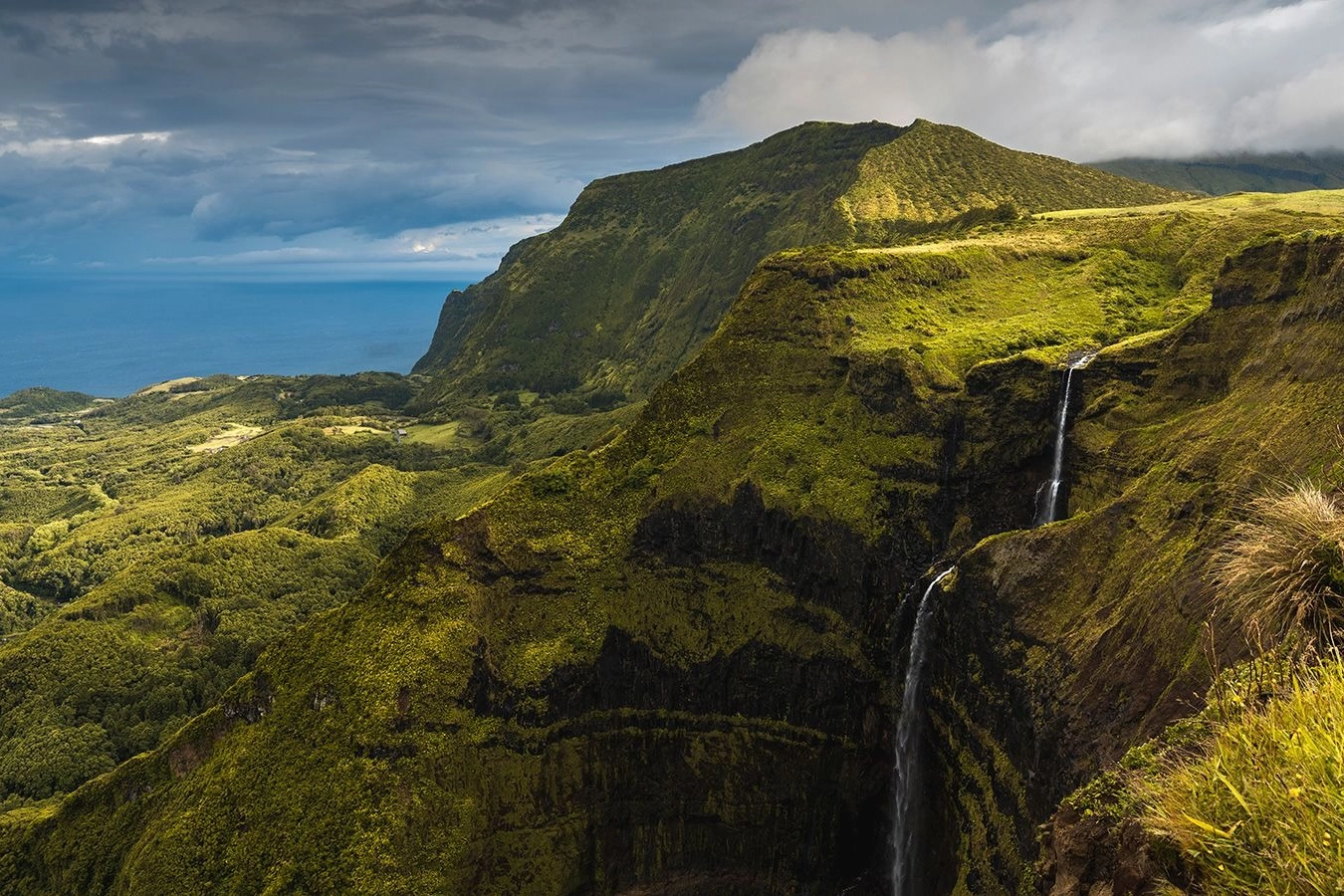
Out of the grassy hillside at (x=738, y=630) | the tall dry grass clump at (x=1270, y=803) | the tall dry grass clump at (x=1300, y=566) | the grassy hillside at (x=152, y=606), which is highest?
the tall dry grass clump at (x=1300, y=566)

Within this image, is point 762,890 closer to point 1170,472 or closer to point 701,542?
point 701,542

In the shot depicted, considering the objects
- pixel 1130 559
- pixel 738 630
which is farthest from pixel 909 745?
pixel 1130 559

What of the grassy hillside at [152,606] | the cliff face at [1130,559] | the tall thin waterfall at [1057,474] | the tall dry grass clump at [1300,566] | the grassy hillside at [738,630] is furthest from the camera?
the grassy hillside at [152,606]

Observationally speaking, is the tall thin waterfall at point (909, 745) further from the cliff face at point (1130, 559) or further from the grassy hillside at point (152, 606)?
the grassy hillside at point (152, 606)

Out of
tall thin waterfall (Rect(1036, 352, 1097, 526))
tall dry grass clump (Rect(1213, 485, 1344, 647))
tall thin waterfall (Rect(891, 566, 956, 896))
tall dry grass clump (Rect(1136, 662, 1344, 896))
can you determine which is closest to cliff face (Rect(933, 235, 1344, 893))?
tall thin waterfall (Rect(1036, 352, 1097, 526))

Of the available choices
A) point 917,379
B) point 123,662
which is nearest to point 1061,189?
point 917,379

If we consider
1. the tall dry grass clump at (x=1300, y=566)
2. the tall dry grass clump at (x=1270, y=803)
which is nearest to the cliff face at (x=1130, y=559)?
the tall dry grass clump at (x=1300, y=566)
